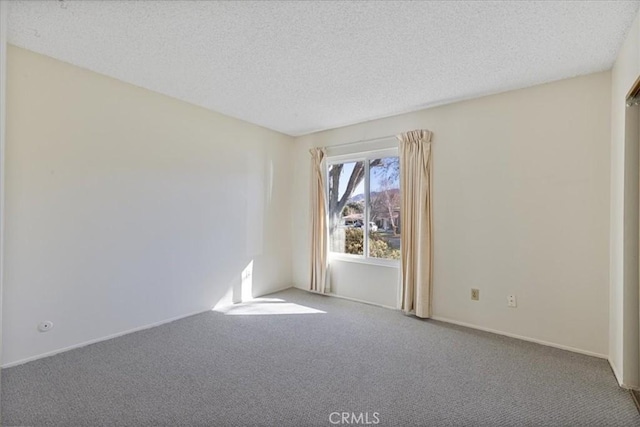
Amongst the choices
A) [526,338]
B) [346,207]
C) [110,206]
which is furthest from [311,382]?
[346,207]

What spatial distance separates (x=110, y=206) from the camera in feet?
9.37

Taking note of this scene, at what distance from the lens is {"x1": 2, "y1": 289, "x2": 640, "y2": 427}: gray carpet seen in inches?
72.0

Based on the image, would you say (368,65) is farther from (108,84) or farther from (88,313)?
(88,313)

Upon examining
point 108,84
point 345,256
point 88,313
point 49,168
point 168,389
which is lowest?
point 168,389

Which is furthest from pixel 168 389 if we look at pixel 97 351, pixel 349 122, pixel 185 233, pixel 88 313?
pixel 349 122

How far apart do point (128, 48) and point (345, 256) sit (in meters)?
3.27

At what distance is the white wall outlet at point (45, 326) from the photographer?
2.47 metres

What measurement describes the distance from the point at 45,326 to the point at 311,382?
2.17 metres

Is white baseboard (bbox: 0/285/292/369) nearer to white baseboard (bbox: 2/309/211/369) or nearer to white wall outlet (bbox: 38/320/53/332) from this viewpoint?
white baseboard (bbox: 2/309/211/369)

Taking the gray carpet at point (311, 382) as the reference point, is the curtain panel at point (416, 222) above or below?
above

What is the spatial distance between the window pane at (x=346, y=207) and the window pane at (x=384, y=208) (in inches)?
6.4

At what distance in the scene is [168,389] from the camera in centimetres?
208

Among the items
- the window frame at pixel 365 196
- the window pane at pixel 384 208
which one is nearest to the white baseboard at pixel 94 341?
the window frame at pixel 365 196

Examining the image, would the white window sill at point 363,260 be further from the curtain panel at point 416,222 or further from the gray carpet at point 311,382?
the gray carpet at point 311,382
